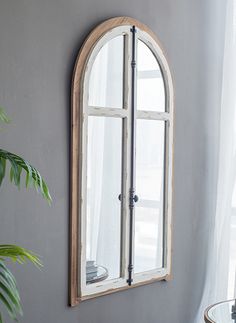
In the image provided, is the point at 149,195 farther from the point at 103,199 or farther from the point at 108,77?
the point at 108,77

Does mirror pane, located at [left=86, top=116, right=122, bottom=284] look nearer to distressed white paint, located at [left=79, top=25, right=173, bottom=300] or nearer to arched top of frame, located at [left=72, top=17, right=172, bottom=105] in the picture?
distressed white paint, located at [left=79, top=25, right=173, bottom=300]

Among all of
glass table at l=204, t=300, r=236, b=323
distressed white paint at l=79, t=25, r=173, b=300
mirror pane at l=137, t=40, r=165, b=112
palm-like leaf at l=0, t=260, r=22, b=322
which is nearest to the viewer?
palm-like leaf at l=0, t=260, r=22, b=322

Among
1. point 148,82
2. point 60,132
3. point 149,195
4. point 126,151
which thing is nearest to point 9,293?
point 60,132

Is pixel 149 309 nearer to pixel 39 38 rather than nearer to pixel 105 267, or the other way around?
pixel 105 267

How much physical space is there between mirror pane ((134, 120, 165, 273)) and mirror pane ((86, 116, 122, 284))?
15 centimetres

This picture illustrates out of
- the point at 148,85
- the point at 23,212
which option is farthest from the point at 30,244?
the point at 148,85

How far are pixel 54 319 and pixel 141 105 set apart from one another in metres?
1.15

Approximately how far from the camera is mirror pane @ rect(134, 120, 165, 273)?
2906mm

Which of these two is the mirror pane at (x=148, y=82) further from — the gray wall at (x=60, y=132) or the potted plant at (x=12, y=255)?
the potted plant at (x=12, y=255)

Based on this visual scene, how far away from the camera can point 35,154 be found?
239 cm

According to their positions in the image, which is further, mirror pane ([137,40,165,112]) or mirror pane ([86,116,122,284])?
mirror pane ([137,40,165,112])

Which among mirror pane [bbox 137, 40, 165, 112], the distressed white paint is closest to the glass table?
the distressed white paint

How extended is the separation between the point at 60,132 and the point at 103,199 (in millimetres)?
416

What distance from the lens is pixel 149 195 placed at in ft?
9.75
